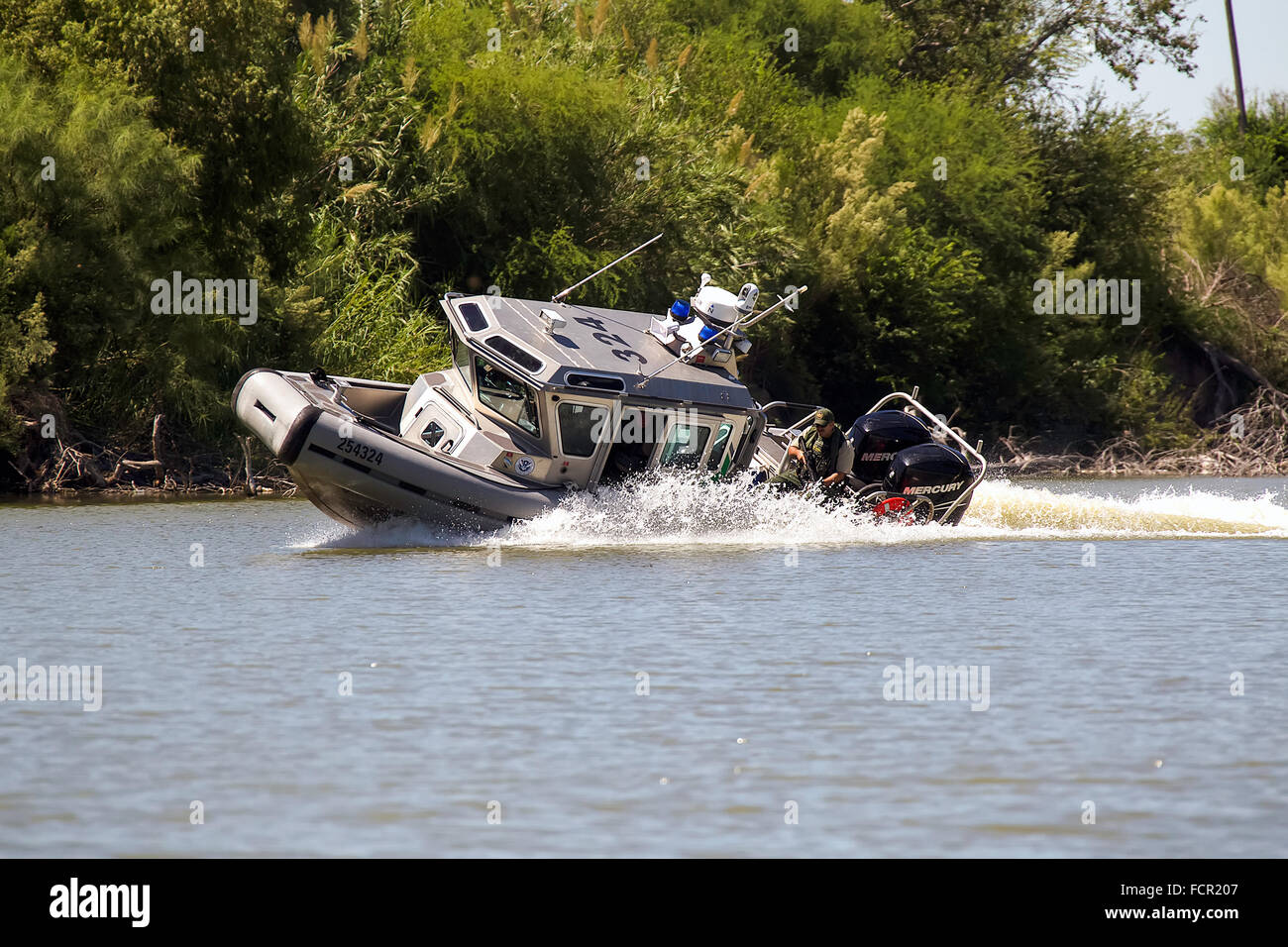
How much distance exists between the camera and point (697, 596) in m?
13.4

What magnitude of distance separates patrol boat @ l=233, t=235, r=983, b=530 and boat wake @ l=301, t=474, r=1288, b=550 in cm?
19

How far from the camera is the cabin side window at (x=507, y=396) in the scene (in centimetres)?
1684

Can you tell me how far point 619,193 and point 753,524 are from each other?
16.6 meters

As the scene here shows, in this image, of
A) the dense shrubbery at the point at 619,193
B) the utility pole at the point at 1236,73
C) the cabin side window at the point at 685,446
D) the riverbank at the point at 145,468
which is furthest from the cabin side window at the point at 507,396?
the utility pole at the point at 1236,73

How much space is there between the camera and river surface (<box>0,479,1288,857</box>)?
669 cm

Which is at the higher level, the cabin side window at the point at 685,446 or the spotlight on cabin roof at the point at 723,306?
the spotlight on cabin roof at the point at 723,306

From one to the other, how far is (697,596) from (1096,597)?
3.03 m

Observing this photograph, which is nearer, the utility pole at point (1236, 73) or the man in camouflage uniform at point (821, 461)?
the man in camouflage uniform at point (821, 461)

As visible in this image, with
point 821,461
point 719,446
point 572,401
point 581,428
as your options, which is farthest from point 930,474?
point 572,401

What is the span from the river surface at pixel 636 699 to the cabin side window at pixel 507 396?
1036 millimetres

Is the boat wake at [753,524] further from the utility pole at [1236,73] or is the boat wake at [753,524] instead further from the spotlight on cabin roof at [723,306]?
the utility pole at [1236,73]

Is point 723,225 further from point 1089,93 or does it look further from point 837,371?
point 1089,93

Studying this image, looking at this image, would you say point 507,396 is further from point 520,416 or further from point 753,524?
point 753,524
